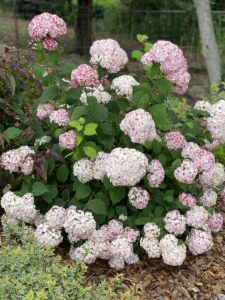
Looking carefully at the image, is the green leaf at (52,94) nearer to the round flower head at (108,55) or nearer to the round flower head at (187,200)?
the round flower head at (108,55)

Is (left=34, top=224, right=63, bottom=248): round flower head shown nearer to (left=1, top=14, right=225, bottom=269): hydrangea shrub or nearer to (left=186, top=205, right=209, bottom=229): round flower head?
(left=1, top=14, right=225, bottom=269): hydrangea shrub

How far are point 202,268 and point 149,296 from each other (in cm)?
46

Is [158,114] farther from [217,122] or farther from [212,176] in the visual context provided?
[212,176]

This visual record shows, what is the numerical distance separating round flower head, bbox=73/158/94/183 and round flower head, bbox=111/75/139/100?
0.48m

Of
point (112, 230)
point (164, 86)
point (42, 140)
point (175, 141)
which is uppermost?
point (164, 86)

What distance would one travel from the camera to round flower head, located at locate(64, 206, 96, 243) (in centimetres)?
329

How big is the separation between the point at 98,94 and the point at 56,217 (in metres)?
0.80

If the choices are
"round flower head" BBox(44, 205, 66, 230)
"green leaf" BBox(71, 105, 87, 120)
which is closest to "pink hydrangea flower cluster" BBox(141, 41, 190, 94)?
"green leaf" BBox(71, 105, 87, 120)

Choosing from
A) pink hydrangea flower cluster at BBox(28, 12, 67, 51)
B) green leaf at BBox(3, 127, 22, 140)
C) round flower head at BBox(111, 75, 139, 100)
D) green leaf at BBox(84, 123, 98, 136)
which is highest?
pink hydrangea flower cluster at BBox(28, 12, 67, 51)

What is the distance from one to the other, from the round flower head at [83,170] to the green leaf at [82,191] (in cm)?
8

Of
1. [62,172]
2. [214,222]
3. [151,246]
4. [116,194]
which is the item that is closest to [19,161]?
[62,172]

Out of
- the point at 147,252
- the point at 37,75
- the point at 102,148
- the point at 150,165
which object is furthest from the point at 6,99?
the point at 147,252

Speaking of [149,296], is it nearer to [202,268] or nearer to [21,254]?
[202,268]

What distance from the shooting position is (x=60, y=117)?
350cm
